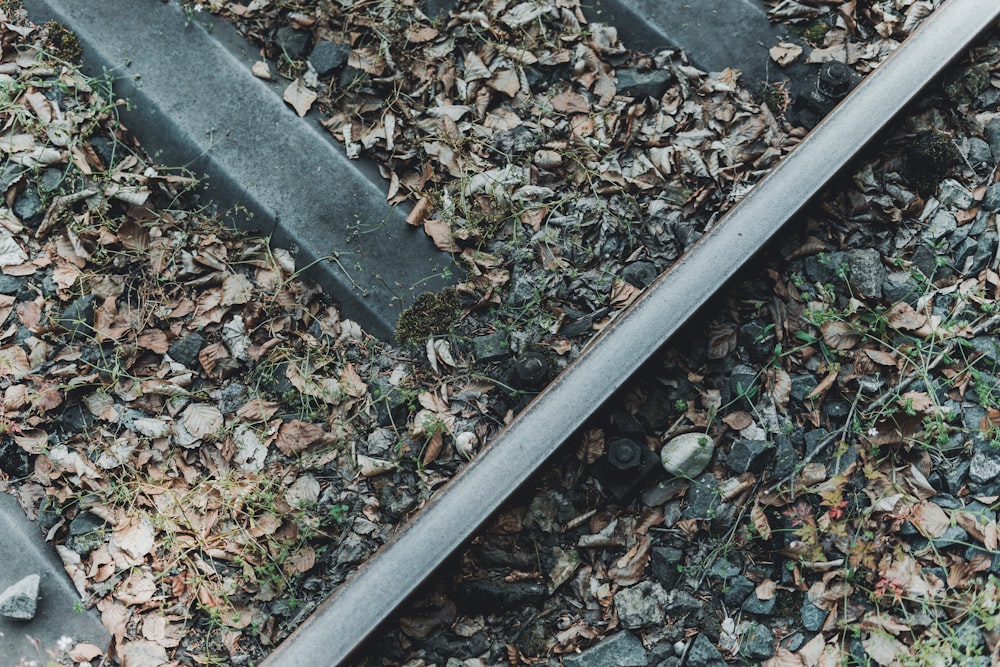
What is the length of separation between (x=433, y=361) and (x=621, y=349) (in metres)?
0.76

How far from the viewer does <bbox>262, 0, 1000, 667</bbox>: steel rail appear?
7.98 feet

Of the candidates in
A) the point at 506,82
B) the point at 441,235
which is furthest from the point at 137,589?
the point at 506,82

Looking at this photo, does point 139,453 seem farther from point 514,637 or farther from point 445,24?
point 445,24

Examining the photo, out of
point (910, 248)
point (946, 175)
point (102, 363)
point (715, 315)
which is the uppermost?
point (946, 175)

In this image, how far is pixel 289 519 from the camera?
111 inches

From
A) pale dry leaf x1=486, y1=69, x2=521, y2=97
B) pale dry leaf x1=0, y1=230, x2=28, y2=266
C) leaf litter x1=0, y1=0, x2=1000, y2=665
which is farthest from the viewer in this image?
pale dry leaf x1=486, y1=69, x2=521, y2=97

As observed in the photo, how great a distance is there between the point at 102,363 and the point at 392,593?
4.91 feet

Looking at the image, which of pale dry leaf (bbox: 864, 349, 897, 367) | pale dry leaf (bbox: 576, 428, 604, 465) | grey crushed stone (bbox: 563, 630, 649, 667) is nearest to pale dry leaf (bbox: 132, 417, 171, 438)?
pale dry leaf (bbox: 576, 428, 604, 465)

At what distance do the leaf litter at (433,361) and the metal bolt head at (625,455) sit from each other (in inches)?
4.5

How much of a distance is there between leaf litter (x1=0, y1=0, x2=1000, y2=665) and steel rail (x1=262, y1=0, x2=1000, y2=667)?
270 mm

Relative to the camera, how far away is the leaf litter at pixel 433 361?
8.85 ft

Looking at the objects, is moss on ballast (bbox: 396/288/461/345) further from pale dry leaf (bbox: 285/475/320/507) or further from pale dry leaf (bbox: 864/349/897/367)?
pale dry leaf (bbox: 864/349/897/367)

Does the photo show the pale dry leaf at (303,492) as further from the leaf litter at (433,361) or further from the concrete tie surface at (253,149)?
the concrete tie surface at (253,149)

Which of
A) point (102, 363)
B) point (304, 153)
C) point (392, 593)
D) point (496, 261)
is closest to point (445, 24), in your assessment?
point (304, 153)
